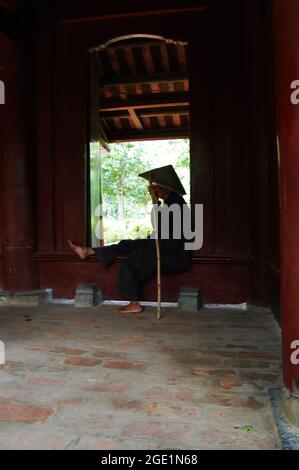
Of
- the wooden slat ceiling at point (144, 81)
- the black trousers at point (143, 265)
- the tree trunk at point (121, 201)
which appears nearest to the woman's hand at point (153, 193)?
the black trousers at point (143, 265)

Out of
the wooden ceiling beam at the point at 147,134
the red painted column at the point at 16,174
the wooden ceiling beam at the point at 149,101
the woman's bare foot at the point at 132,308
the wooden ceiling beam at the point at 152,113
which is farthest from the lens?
the wooden ceiling beam at the point at 147,134

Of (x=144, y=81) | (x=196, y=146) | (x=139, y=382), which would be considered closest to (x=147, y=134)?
(x=144, y=81)

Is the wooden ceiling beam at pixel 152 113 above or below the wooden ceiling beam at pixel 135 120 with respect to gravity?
above

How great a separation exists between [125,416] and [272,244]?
7.98ft

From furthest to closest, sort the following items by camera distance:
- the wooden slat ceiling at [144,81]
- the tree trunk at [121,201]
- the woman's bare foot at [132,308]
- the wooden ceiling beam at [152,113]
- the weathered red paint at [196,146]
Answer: the tree trunk at [121,201] < the wooden ceiling beam at [152,113] < the wooden slat ceiling at [144,81] < the weathered red paint at [196,146] < the woman's bare foot at [132,308]

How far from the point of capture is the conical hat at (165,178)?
4.20m

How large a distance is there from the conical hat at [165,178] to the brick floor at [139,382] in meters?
1.37

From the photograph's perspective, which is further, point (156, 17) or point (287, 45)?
point (156, 17)

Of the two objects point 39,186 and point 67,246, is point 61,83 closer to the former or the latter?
point 39,186

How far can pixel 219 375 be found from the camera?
239cm

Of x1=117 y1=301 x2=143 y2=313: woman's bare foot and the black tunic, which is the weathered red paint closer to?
the black tunic

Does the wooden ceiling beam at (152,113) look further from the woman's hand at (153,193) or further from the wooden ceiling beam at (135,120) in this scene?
Result: the woman's hand at (153,193)

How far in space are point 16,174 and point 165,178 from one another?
1769mm
